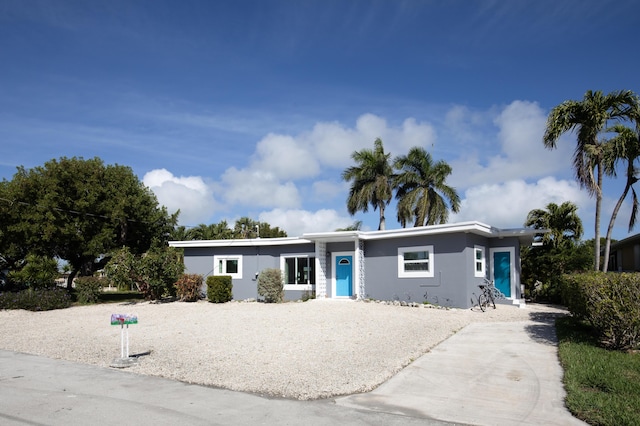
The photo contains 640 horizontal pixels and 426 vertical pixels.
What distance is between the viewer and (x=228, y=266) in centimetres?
2355

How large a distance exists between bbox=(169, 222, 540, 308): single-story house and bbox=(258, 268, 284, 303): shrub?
128cm

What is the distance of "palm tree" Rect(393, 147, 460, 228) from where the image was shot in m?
28.0

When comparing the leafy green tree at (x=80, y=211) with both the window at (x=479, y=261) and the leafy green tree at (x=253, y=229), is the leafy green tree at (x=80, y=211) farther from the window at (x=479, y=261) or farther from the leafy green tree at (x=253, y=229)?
the window at (x=479, y=261)

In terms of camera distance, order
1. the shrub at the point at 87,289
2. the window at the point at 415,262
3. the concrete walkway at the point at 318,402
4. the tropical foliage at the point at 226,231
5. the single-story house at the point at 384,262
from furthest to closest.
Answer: the tropical foliage at the point at 226,231, the shrub at the point at 87,289, the window at the point at 415,262, the single-story house at the point at 384,262, the concrete walkway at the point at 318,402

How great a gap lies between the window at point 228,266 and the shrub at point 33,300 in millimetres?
6778

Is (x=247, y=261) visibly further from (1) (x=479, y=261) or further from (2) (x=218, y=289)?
(1) (x=479, y=261)

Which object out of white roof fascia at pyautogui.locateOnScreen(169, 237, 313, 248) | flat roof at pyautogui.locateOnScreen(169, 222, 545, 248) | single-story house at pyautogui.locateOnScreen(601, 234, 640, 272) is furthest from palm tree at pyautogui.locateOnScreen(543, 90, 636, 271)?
white roof fascia at pyautogui.locateOnScreen(169, 237, 313, 248)

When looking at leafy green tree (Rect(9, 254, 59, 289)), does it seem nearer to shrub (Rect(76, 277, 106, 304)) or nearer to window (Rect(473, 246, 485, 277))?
shrub (Rect(76, 277, 106, 304))

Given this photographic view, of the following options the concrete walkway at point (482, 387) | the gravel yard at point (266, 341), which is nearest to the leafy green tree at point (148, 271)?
the gravel yard at point (266, 341)

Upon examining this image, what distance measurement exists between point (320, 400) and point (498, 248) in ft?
50.0

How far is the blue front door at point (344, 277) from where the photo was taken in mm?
20562

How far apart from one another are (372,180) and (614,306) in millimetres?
21330

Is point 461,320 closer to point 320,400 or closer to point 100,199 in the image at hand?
point 320,400

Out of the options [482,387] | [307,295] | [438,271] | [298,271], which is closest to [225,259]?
[298,271]
